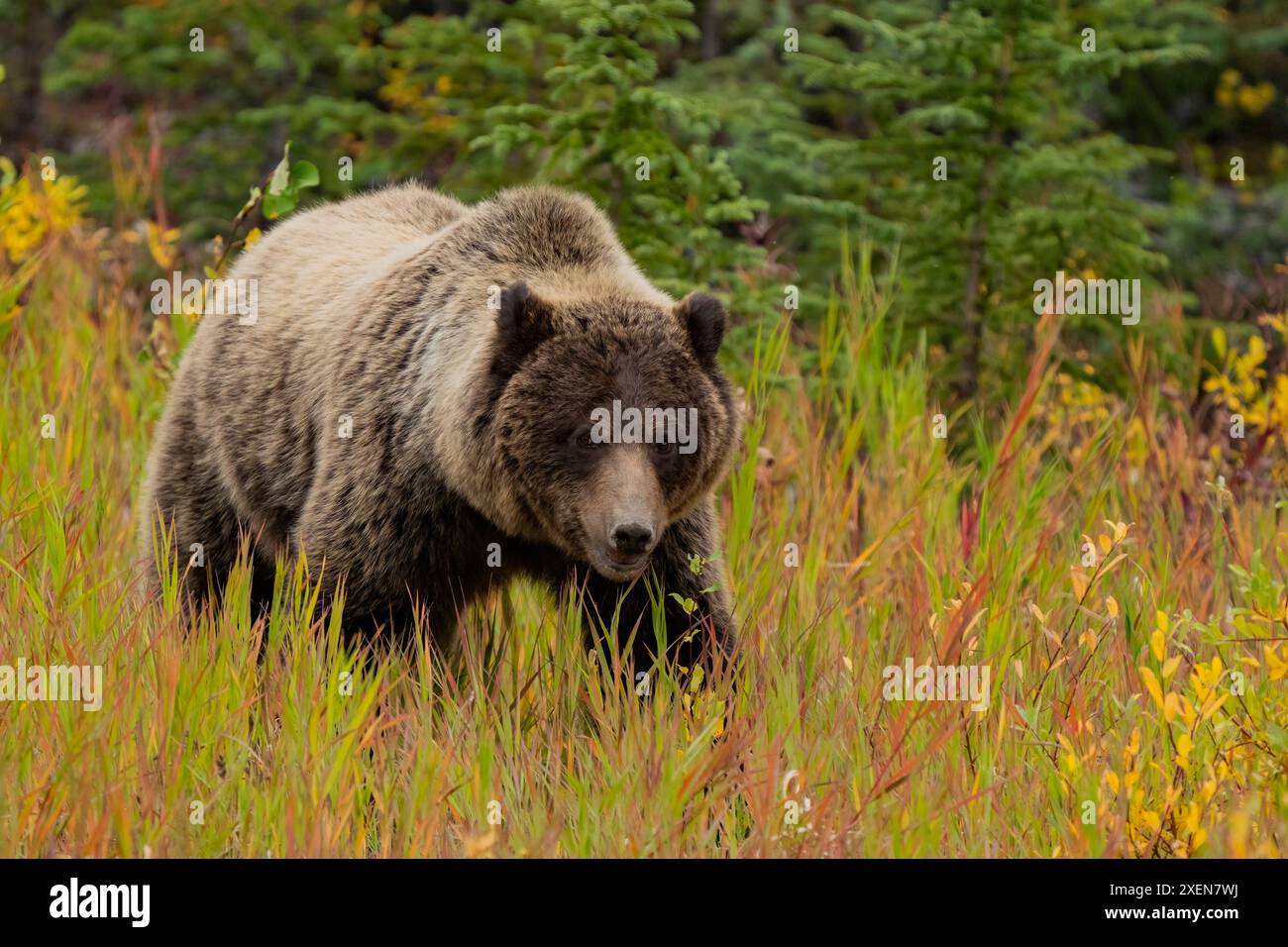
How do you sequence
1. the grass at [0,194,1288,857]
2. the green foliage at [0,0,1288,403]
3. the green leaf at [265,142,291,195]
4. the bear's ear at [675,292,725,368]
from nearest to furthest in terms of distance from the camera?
the grass at [0,194,1288,857] < the bear's ear at [675,292,725,368] < the green leaf at [265,142,291,195] < the green foliage at [0,0,1288,403]

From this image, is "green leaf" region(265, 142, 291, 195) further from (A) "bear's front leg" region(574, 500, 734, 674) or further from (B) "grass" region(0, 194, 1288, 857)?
(A) "bear's front leg" region(574, 500, 734, 674)

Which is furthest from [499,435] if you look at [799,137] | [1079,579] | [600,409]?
[799,137]

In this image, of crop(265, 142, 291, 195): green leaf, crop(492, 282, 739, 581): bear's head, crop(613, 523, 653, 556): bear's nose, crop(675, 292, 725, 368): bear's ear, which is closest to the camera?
crop(613, 523, 653, 556): bear's nose

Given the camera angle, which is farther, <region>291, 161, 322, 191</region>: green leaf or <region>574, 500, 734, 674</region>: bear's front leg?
<region>291, 161, 322, 191</region>: green leaf

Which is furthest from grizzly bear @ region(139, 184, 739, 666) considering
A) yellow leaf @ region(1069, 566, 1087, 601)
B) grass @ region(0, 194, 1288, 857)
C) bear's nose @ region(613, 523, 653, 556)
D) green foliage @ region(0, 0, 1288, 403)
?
green foliage @ region(0, 0, 1288, 403)

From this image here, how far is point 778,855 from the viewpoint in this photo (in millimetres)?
3713

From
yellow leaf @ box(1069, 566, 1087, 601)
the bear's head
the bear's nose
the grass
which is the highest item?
the bear's head

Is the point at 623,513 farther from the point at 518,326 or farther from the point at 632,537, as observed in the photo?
the point at 518,326

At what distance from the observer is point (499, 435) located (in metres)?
4.75

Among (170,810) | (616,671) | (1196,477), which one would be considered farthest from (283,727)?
(1196,477)

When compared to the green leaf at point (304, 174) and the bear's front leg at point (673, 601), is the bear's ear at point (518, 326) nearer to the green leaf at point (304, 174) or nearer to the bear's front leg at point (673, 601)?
the bear's front leg at point (673, 601)

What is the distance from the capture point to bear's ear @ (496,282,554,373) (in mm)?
4699

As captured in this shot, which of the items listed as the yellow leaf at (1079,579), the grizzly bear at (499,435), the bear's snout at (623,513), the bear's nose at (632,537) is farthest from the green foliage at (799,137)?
the yellow leaf at (1079,579)
